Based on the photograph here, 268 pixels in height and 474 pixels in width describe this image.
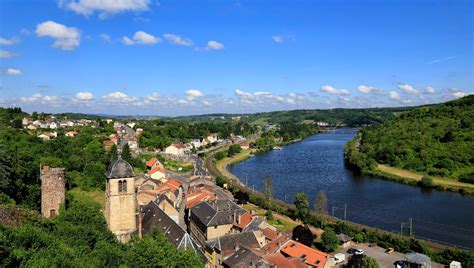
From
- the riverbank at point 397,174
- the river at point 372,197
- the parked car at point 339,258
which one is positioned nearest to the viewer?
the parked car at point 339,258

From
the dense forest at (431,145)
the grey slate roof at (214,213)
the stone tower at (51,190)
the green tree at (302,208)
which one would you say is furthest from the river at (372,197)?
the stone tower at (51,190)

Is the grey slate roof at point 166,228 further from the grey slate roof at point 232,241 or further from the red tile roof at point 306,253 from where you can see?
the red tile roof at point 306,253

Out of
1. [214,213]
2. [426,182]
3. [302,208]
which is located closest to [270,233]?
[214,213]

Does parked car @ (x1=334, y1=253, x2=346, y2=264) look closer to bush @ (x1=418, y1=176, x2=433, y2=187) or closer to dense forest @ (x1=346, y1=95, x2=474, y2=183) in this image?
bush @ (x1=418, y1=176, x2=433, y2=187)

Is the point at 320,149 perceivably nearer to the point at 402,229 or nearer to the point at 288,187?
the point at 288,187

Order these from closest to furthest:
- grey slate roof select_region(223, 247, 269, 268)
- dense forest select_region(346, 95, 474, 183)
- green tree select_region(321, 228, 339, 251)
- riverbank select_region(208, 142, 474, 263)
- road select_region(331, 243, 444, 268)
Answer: grey slate roof select_region(223, 247, 269, 268)
road select_region(331, 243, 444, 268)
riverbank select_region(208, 142, 474, 263)
green tree select_region(321, 228, 339, 251)
dense forest select_region(346, 95, 474, 183)

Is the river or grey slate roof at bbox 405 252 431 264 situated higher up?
grey slate roof at bbox 405 252 431 264

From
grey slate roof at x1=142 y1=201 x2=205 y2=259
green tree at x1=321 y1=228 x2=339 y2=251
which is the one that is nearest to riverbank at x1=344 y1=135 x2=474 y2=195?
green tree at x1=321 y1=228 x2=339 y2=251
